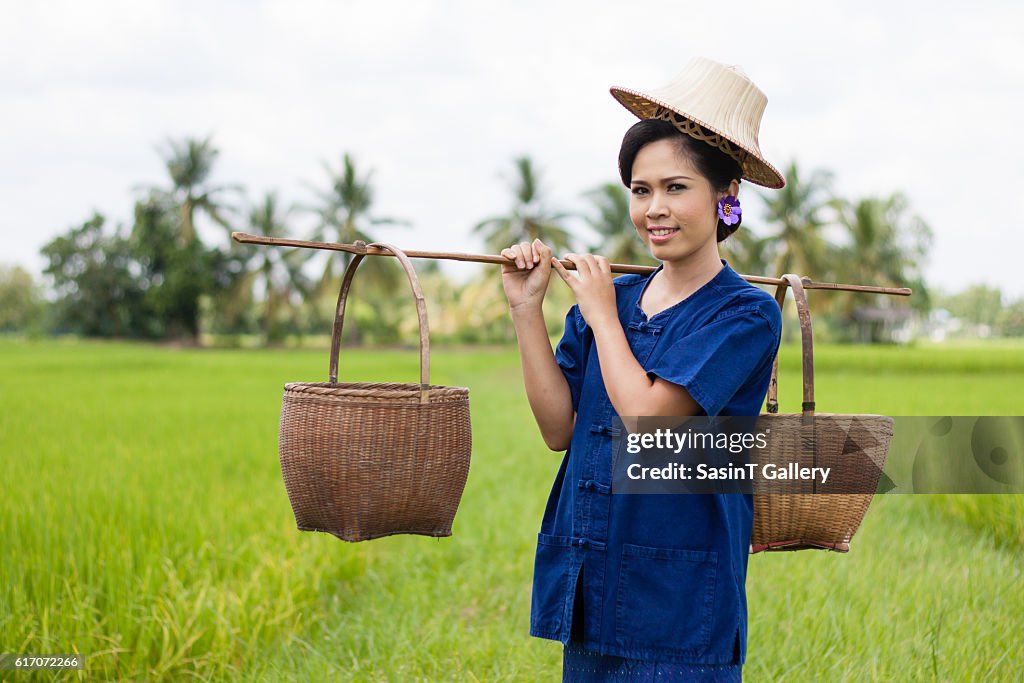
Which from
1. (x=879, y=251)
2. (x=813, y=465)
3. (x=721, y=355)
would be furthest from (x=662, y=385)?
(x=879, y=251)

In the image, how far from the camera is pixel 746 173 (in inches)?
68.7

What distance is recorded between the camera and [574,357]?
1.75 meters

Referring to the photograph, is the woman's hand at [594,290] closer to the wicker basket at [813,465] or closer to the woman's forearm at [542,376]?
the woman's forearm at [542,376]

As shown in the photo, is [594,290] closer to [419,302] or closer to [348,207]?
[419,302]

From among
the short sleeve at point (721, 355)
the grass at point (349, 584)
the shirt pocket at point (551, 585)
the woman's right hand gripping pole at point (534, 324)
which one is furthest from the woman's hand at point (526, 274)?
the grass at point (349, 584)

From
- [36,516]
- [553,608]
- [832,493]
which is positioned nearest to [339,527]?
[553,608]

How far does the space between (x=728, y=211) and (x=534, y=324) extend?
388 millimetres

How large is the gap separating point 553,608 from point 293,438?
0.53m

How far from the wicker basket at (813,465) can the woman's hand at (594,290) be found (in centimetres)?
34

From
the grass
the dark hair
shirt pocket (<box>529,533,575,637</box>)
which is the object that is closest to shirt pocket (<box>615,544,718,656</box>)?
shirt pocket (<box>529,533,575,637</box>)

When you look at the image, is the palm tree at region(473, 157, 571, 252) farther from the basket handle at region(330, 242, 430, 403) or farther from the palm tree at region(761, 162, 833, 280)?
the basket handle at region(330, 242, 430, 403)

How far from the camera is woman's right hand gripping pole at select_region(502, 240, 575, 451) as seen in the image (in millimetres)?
1648

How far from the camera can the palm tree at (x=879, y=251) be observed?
2936cm

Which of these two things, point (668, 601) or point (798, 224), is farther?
point (798, 224)
